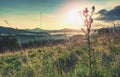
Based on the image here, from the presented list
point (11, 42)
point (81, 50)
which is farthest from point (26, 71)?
point (11, 42)

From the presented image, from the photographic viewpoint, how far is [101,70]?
26.5 ft

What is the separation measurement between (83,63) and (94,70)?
5.66 ft

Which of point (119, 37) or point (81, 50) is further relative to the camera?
point (119, 37)

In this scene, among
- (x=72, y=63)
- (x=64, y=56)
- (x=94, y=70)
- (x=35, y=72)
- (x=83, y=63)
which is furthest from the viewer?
(x=64, y=56)

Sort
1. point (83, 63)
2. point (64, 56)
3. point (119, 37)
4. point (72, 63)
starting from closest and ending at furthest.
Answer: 1. point (83, 63)
2. point (72, 63)
3. point (64, 56)
4. point (119, 37)

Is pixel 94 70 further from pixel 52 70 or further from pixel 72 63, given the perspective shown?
pixel 72 63

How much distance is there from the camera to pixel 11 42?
2525 inches

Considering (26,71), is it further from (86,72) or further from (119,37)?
(119,37)

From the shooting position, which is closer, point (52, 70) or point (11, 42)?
point (52, 70)

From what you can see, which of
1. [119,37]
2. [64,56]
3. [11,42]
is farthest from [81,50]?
[11,42]

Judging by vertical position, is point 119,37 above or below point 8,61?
above

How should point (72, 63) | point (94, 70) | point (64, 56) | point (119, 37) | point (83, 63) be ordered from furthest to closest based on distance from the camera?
point (119, 37), point (64, 56), point (72, 63), point (83, 63), point (94, 70)

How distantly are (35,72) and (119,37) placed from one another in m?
7.30

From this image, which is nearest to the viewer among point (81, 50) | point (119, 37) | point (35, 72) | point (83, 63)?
point (35, 72)
